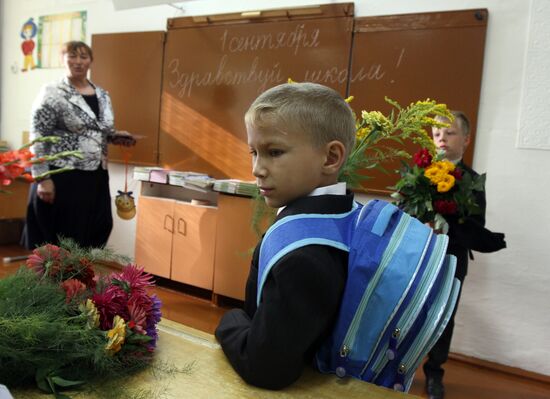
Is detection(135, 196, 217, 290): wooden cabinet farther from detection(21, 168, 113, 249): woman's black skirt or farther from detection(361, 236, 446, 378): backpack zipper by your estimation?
detection(361, 236, 446, 378): backpack zipper

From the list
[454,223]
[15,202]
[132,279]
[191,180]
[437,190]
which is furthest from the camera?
[15,202]

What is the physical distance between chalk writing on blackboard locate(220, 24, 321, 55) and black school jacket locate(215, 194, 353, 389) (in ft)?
9.32

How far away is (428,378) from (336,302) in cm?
186

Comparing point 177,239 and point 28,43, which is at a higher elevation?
point 28,43

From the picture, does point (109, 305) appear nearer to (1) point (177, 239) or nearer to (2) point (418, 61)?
(2) point (418, 61)

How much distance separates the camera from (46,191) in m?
2.90

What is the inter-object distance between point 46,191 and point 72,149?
298mm

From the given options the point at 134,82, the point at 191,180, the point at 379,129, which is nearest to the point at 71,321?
the point at 379,129

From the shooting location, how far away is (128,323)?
75 centimetres

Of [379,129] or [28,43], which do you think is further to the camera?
[28,43]

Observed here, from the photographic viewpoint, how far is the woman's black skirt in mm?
2984

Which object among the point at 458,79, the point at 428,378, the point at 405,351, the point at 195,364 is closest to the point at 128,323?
the point at 195,364

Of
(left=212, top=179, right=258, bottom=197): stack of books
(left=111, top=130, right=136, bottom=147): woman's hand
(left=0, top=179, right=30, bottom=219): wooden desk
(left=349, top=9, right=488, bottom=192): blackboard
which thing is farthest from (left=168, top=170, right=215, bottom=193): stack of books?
(left=0, top=179, right=30, bottom=219): wooden desk

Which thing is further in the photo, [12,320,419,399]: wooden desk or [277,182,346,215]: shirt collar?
[277,182,346,215]: shirt collar
